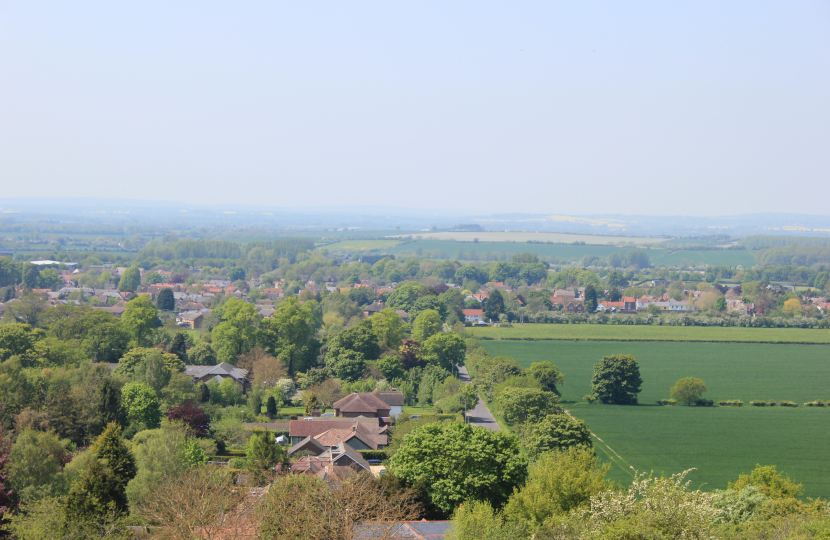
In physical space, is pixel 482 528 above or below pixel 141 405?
above

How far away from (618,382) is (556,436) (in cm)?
1467

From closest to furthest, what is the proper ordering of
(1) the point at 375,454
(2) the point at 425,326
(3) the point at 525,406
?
(1) the point at 375,454 → (3) the point at 525,406 → (2) the point at 425,326

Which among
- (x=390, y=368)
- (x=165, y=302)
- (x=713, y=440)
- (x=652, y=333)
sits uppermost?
(x=390, y=368)

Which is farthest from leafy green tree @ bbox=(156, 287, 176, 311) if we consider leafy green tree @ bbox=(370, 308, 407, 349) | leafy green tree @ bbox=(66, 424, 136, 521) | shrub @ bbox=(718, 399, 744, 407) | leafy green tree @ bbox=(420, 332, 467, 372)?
leafy green tree @ bbox=(66, 424, 136, 521)

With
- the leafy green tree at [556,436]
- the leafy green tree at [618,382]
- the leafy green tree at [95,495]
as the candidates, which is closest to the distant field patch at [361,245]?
A: the leafy green tree at [618,382]

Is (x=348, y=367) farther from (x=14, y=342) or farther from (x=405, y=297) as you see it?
(x=405, y=297)

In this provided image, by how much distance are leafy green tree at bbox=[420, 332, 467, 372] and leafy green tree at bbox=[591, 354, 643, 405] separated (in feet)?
30.8

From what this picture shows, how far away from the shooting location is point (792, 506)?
60.6ft

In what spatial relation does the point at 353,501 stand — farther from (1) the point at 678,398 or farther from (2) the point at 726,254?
(2) the point at 726,254

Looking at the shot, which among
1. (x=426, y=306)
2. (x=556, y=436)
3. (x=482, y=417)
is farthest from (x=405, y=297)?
(x=556, y=436)

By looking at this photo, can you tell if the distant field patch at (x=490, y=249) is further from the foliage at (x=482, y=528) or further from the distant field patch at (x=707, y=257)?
the foliage at (x=482, y=528)

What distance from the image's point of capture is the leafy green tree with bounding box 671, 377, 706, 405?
39.2m

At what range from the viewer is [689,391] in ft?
129

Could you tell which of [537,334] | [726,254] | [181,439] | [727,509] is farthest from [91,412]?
[726,254]
